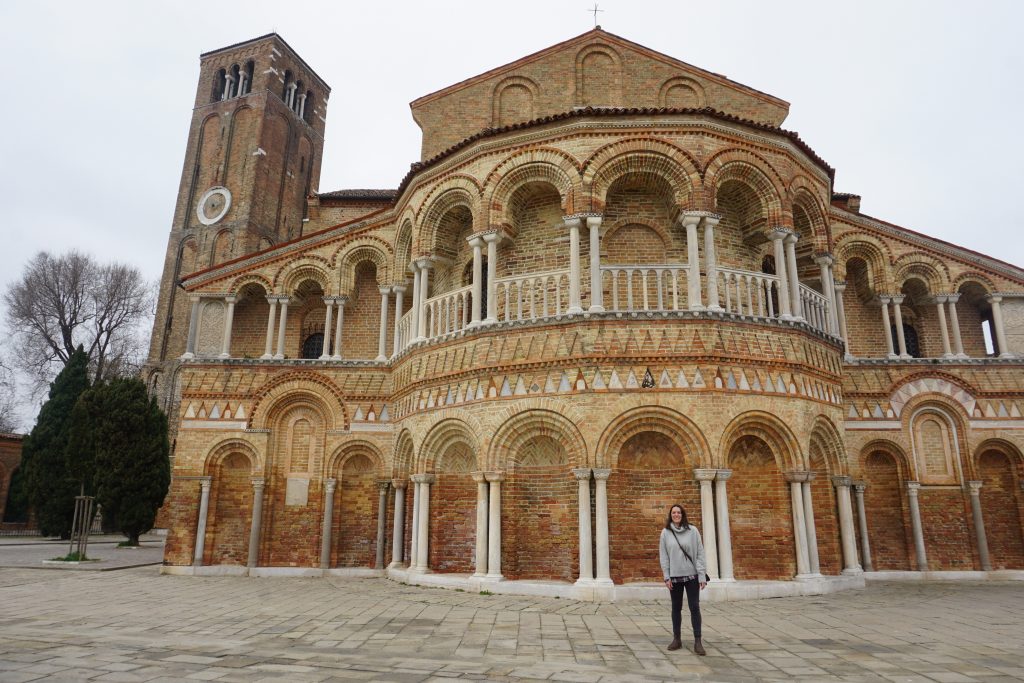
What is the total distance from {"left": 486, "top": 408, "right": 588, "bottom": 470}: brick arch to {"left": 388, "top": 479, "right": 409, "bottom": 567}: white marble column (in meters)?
3.57

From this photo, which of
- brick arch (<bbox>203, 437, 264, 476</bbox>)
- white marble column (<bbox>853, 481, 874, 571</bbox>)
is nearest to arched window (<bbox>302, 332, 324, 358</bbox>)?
brick arch (<bbox>203, 437, 264, 476</bbox>)

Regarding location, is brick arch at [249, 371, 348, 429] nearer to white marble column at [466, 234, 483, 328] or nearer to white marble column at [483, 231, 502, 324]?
white marble column at [466, 234, 483, 328]

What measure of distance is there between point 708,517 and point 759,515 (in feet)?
3.73

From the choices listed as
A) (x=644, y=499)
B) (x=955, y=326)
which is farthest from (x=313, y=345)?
(x=955, y=326)

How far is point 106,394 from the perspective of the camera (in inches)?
885

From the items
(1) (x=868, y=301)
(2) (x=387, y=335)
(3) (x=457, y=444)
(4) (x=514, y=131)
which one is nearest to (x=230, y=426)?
(2) (x=387, y=335)

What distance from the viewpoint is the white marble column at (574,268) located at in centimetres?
1187

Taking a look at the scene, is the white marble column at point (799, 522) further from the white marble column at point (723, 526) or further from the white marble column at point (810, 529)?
the white marble column at point (723, 526)

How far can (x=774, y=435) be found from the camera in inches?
457

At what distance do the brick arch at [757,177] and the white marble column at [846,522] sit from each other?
5155mm

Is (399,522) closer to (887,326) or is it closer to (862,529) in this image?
(862,529)

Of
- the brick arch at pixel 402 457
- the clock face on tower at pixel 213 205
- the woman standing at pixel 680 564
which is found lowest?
the woman standing at pixel 680 564

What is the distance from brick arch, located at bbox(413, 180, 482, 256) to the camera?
1383cm

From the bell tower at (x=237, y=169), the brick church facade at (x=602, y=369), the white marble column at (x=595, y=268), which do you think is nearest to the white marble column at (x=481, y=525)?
the brick church facade at (x=602, y=369)
